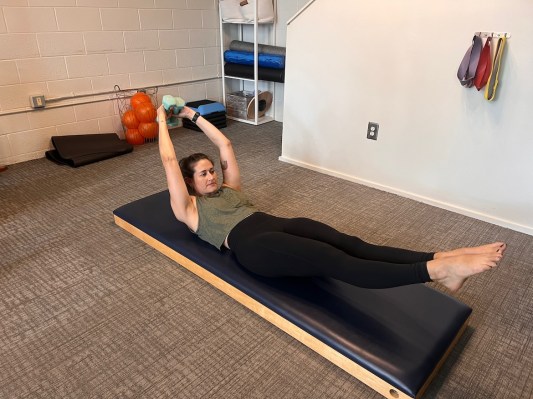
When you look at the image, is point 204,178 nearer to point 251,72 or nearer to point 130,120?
point 130,120

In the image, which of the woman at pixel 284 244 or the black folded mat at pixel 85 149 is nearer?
the woman at pixel 284 244

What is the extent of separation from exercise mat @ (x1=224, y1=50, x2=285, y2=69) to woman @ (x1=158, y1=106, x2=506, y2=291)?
2.47m

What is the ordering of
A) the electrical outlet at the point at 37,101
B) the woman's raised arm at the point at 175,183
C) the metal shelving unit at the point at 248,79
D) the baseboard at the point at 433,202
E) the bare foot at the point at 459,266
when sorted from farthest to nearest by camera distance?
the metal shelving unit at the point at 248,79 < the electrical outlet at the point at 37,101 < the baseboard at the point at 433,202 < the woman's raised arm at the point at 175,183 < the bare foot at the point at 459,266

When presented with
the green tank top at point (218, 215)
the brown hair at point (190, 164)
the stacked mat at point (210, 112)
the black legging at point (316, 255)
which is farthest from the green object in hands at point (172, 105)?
the stacked mat at point (210, 112)

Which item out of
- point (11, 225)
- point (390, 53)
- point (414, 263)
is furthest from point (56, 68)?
point (414, 263)

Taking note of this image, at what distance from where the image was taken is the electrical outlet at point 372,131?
2959 millimetres

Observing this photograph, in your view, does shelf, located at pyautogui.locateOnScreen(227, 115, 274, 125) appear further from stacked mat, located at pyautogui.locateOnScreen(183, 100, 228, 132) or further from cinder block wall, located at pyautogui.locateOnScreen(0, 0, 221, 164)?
cinder block wall, located at pyautogui.locateOnScreen(0, 0, 221, 164)

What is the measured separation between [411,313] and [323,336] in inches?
14.6

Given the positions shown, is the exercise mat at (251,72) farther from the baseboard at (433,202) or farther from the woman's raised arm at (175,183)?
the woman's raised arm at (175,183)

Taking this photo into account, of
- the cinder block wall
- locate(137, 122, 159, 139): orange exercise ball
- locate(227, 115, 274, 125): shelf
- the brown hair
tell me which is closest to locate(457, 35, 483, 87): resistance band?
the brown hair

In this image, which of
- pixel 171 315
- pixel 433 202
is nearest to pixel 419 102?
pixel 433 202

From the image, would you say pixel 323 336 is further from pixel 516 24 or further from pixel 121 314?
pixel 516 24

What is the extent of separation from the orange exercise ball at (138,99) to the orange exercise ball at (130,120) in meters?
0.08

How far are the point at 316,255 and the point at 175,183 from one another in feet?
2.35
